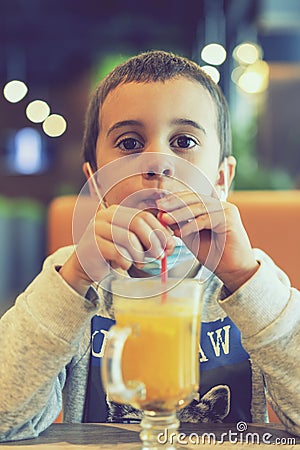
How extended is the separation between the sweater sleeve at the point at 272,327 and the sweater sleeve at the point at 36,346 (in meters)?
0.16

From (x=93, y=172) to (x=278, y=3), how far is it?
446 centimetres

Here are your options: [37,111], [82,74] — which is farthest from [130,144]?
[82,74]

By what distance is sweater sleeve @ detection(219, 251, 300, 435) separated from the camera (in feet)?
2.61

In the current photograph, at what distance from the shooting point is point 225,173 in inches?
41.2

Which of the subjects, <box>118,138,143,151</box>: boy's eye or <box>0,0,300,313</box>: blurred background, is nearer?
<box>118,138,143,151</box>: boy's eye

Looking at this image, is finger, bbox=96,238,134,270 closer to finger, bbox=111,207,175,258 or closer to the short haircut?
finger, bbox=111,207,175,258

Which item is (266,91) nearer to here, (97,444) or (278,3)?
(278,3)

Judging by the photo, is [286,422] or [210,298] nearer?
[286,422]

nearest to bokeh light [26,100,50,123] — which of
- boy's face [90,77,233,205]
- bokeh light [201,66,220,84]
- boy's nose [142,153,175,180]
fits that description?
bokeh light [201,66,220,84]

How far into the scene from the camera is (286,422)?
852 mm

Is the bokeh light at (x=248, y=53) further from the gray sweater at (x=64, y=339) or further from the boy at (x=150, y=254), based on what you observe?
the gray sweater at (x=64, y=339)

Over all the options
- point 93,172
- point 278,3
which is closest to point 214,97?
point 93,172

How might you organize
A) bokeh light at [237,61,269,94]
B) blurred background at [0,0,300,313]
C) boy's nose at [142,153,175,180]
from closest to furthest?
boy's nose at [142,153,175,180]
blurred background at [0,0,300,313]
bokeh light at [237,61,269,94]

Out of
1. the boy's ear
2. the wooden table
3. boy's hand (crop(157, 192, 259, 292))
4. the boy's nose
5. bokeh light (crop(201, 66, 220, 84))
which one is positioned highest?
bokeh light (crop(201, 66, 220, 84))
